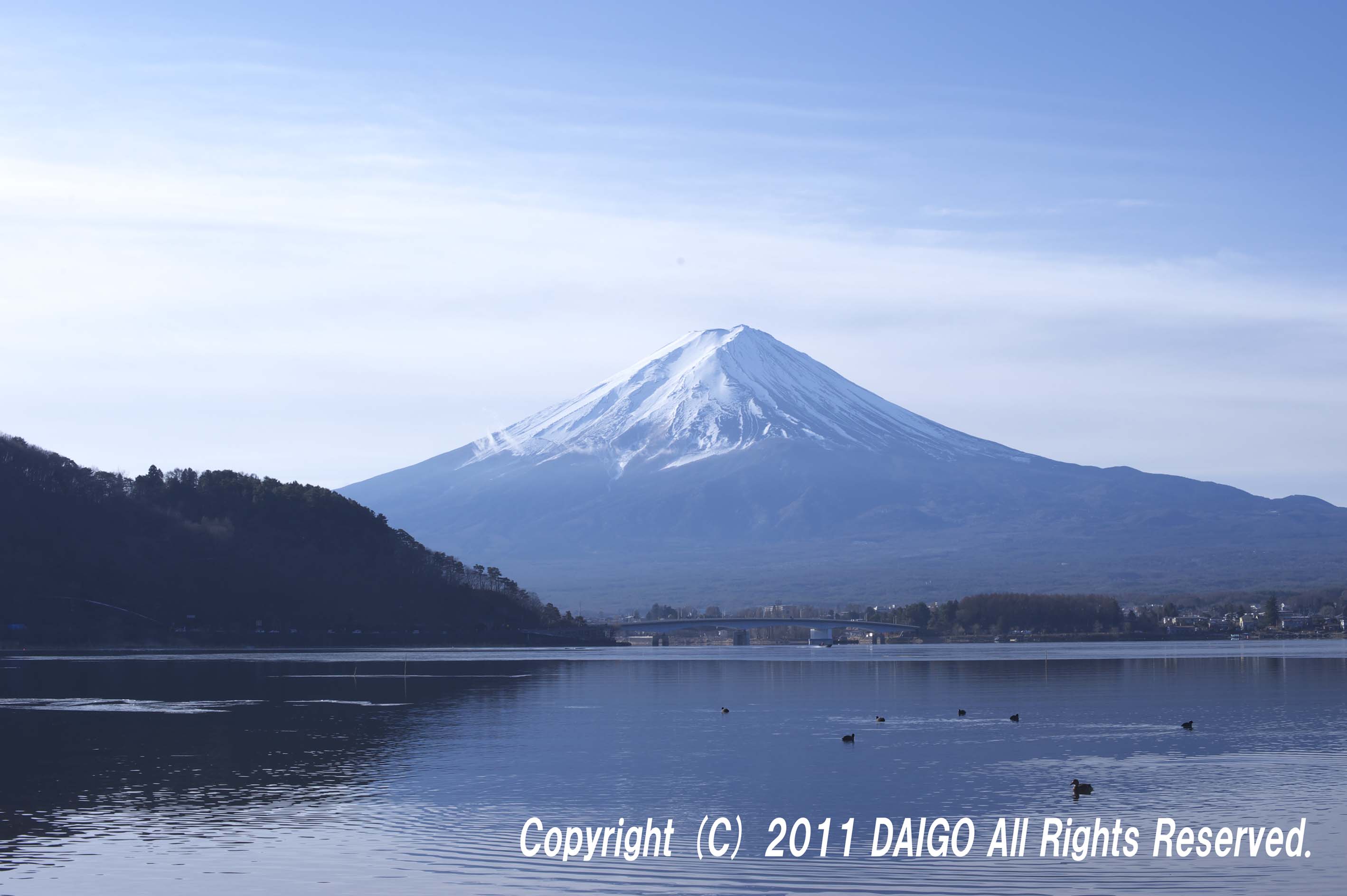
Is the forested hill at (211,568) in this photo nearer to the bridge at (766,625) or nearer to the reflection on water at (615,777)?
the bridge at (766,625)

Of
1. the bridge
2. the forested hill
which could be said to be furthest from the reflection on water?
the bridge

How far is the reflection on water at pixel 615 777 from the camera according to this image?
22625mm

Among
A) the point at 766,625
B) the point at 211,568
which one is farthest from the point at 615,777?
the point at 766,625

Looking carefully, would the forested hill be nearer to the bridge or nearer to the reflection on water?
the bridge

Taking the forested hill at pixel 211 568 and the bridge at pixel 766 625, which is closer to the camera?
the forested hill at pixel 211 568

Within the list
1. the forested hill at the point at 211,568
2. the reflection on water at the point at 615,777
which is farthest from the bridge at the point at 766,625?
the reflection on water at the point at 615,777

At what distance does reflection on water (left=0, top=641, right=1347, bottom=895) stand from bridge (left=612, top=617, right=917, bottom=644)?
309ft

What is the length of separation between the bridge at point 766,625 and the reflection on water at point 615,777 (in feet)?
309

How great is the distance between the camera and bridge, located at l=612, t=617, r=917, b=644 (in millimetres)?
162750

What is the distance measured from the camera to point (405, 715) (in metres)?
50.6

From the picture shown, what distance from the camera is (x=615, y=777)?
32.9 metres

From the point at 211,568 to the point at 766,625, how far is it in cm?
6113

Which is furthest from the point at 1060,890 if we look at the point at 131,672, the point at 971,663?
the point at 971,663

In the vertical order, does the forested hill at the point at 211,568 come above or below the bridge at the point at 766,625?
above
